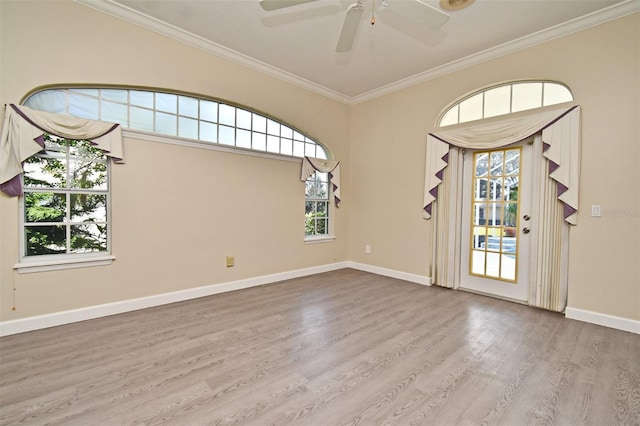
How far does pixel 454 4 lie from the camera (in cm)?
280

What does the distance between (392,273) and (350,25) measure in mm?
3658

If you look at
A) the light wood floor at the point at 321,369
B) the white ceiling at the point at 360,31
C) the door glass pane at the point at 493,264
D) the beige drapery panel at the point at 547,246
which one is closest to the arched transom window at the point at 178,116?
the white ceiling at the point at 360,31

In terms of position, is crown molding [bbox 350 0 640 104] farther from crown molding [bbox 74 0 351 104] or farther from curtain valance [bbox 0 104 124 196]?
curtain valance [bbox 0 104 124 196]

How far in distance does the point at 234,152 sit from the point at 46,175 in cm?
192

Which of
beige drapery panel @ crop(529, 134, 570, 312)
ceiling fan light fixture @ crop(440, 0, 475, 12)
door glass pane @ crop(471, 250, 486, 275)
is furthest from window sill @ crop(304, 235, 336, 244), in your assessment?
ceiling fan light fixture @ crop(440, 0, 475, 12)

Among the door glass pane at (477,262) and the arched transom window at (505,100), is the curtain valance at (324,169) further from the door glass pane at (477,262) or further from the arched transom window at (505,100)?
the door glass pane at (477,262)

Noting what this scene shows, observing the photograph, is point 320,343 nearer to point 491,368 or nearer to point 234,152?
point 491,368

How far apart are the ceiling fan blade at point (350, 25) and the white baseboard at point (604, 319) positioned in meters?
3.60

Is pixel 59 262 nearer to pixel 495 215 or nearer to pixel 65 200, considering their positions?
pixel 65 200

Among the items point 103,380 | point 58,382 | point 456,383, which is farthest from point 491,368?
point 58,382

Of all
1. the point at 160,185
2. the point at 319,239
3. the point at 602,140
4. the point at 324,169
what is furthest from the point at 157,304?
the point at 602,140

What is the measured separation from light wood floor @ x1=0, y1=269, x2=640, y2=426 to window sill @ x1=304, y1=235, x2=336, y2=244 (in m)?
1.66

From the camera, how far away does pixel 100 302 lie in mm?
3020

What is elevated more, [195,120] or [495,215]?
[195,120]
